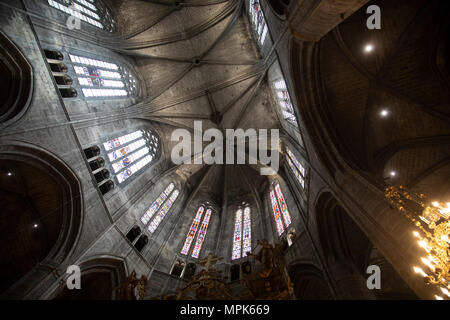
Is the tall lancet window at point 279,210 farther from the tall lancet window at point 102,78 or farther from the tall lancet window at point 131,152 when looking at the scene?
the tall lancet window at point 102,78

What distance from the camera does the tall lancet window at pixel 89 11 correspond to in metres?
10.3

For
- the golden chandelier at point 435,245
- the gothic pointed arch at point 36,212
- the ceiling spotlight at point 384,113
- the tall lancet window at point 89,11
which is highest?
the tall lancet window at point 89,11

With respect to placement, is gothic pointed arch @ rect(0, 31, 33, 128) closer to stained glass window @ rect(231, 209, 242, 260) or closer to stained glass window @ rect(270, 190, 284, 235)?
Result: stained glass window @ rect(231, 209, 242, 260)

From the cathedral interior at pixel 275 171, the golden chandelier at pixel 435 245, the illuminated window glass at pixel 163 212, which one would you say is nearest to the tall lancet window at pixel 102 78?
the cathedral interior at pixel 275 171

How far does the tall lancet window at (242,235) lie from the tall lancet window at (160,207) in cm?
461

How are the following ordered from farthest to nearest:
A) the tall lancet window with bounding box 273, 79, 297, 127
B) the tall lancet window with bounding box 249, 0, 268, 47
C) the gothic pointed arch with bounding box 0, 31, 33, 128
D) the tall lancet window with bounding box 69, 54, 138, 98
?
the tall lancet window with bounding box 249, 0, 268, 47
the tall lancet window with bounding box 273, 79, 297, 127
the tall lancet window with bounding box 69, 54, 138, 98
the gothic pointed arch with bounding box 0, 31, 33, 128

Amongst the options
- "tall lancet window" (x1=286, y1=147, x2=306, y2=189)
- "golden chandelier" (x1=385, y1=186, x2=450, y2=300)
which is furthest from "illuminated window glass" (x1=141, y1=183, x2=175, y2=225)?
"golden chandelier" (x1=385, y1=186, x2=450, y2=300)

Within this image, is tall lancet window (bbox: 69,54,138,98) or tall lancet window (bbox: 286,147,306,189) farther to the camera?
tall lancet window (bbox: 286,147,306,189)

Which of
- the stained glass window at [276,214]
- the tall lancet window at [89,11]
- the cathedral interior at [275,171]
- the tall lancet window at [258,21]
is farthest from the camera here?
the tall lancet window at [258,21]

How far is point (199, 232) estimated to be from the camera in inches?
575

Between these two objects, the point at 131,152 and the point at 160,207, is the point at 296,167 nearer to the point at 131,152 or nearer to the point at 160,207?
the point at 160,207

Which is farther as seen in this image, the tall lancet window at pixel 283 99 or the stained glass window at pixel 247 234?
the stained glass window at pixel 247 234

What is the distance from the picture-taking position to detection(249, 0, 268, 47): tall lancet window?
12344 millimetres

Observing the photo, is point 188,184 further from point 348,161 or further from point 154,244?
point 348,161
